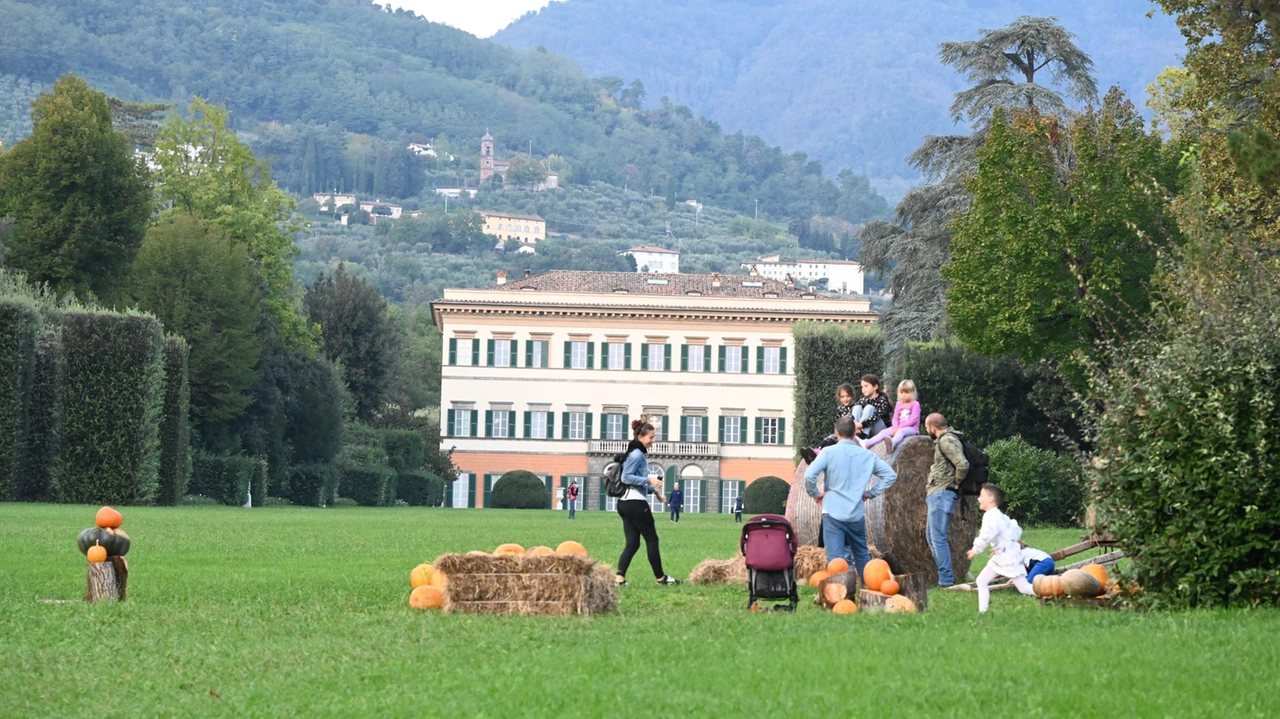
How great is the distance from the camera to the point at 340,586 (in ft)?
49.6

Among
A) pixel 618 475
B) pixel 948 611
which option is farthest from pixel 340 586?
pixel 948 611

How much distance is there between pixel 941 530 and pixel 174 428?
33415 millimetres

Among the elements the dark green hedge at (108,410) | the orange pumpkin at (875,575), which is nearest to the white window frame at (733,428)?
the dark green hedge at (108,410)

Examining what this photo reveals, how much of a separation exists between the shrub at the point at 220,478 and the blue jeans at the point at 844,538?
134ft

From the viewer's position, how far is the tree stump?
1266 cm

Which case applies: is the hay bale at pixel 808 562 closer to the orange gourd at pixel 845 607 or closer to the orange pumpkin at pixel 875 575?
the orange pumpkin at pixel 875 575

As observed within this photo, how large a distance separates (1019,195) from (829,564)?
22.7 meters

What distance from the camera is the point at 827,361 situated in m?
58.0

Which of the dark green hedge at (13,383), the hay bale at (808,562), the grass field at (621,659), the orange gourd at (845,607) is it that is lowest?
the grass field at (621,659)

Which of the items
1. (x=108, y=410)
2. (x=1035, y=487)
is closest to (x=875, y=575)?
(x=1035, y=487)

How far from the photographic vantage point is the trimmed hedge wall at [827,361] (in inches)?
2213

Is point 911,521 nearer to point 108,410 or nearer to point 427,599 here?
point 427,599

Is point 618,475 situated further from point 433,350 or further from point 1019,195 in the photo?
point 433,350

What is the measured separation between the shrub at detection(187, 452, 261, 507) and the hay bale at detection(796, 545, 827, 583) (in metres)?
38.9
